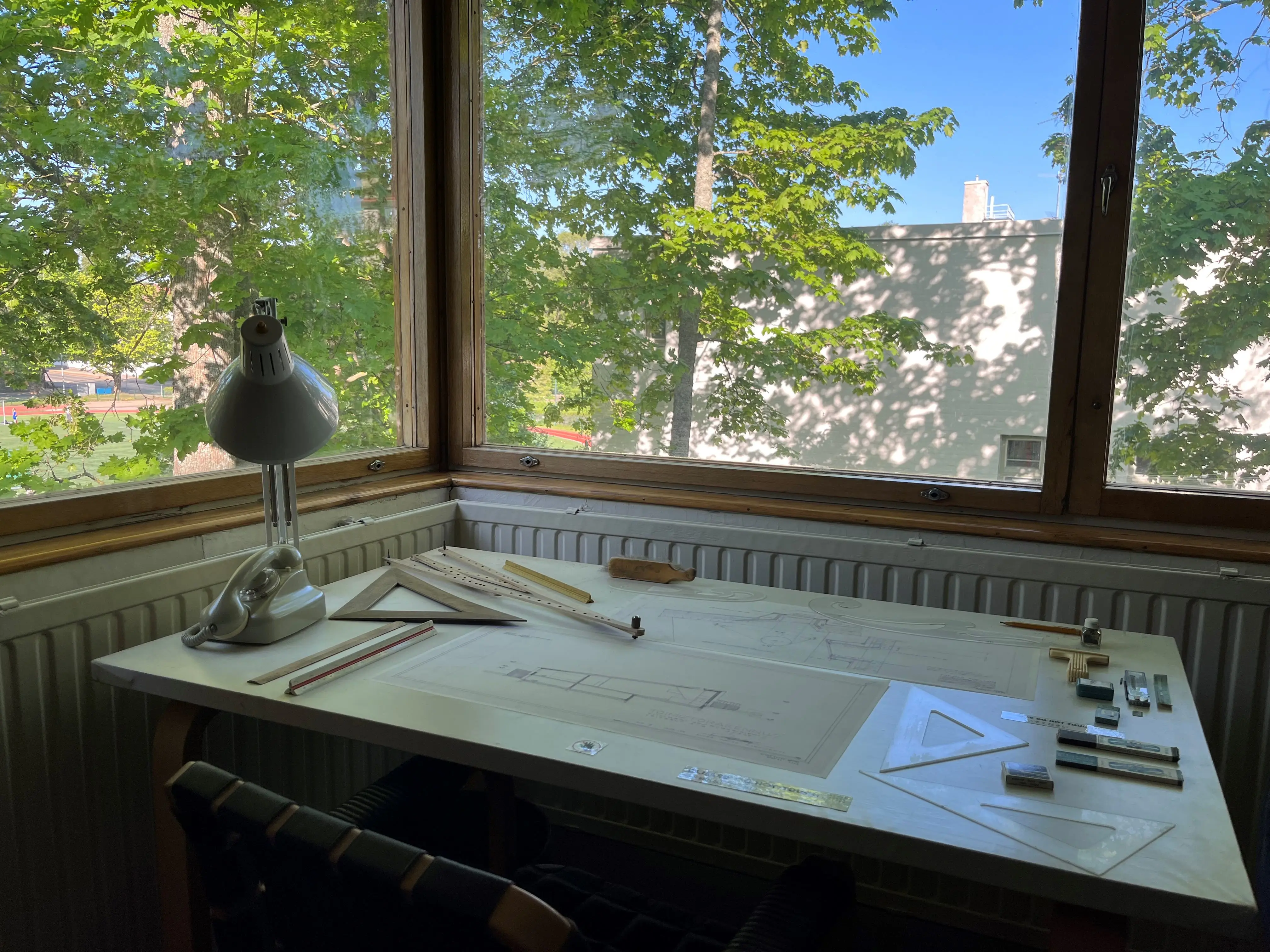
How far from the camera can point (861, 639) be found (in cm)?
158

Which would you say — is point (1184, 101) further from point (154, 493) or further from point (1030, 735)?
point (154, 493)

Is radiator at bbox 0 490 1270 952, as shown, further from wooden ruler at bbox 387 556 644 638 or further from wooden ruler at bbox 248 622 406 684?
wooden ruler at bbox 248 622 406 684

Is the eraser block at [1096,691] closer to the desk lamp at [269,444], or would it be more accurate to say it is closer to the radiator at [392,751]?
the radiator at [392,751]

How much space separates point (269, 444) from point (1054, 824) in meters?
1.22

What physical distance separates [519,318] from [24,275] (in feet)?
4.36

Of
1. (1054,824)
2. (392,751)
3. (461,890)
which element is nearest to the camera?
(461,890)

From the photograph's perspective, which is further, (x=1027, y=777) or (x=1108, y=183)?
(x=1108, y=183)

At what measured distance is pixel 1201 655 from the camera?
178 cm

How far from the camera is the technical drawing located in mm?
1294

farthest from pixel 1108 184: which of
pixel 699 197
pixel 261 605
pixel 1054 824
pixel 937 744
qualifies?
pixel 261 605

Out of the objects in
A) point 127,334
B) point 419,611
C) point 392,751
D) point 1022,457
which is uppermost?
point 127,334

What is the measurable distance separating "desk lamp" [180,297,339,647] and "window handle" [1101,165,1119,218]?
5.42ft

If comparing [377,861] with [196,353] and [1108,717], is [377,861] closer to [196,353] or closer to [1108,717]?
[1108,717]

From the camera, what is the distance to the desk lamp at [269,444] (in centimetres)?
140
